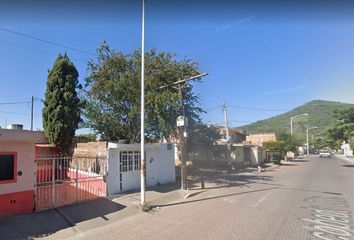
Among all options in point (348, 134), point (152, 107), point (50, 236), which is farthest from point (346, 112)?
point (50, 236)

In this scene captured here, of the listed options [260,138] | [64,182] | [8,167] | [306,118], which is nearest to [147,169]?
[64,182]

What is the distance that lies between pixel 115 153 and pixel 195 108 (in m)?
8.64

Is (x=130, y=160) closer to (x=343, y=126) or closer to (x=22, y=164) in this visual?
(x=22, y=164)

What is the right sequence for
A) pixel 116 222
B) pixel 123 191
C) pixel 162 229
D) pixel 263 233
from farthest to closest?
pixel 123 191, pixel 116 222, pixel 162 229, pixel 263 233

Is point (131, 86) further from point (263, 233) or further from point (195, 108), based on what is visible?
point (263, 233)

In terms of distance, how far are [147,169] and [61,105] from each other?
5.90 meters

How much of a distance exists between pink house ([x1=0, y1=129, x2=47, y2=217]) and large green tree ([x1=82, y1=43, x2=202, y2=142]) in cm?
731

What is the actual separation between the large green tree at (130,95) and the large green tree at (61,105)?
A: 2458 millimetres

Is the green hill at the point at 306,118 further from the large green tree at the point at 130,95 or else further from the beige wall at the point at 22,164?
the beige wall at the point at 22,164

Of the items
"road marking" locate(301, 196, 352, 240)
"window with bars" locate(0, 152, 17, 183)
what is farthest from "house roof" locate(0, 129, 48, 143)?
"road marking" locate(301, 196, 352, 240)

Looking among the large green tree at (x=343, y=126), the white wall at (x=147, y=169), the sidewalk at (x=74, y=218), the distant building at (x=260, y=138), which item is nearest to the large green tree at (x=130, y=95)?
the white wall at (x=147, y=169)

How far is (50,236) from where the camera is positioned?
7.81 meters

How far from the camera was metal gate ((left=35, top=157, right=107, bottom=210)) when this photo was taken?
1070 centimetres

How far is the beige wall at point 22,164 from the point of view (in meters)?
9.37
